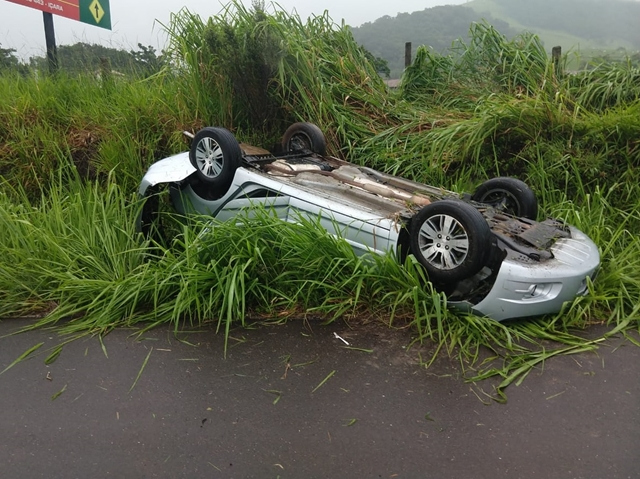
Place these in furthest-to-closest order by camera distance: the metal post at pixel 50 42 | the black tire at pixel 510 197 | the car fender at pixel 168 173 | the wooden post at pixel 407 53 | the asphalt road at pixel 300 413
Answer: the wooden post at pixel 407 53, the metal post at pixel 50 42, the car fender at pixel 168 173, the black tire at pixel 510 197, the asphalt road at pixel 300 413

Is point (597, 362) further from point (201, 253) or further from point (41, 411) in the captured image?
point (41, 411)

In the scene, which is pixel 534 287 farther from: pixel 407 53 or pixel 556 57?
pixel 407 53

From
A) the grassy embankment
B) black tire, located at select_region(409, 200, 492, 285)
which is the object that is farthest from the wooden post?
black tire, located at select_region(409, 200, 492, 285)

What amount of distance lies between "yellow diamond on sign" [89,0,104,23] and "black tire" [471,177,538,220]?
6556mm

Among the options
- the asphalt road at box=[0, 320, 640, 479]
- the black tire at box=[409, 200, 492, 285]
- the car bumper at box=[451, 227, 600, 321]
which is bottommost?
the asphalt road at box=[0, 320, 640, 479]

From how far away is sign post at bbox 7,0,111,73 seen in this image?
816cm

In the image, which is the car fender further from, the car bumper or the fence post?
the fence post

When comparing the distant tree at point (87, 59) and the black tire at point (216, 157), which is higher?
the distant tree at point (87, 59)

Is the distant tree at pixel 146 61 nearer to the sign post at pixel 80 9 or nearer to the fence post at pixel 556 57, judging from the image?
the sign post at pixel 80 9

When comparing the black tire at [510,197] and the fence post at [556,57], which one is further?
the fence post at [556,57]

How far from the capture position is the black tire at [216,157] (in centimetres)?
487

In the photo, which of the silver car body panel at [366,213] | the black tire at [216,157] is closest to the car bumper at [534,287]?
the silver car body panel at [366,213]

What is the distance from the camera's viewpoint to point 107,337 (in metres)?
3.88

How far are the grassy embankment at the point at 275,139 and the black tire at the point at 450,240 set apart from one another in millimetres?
144
